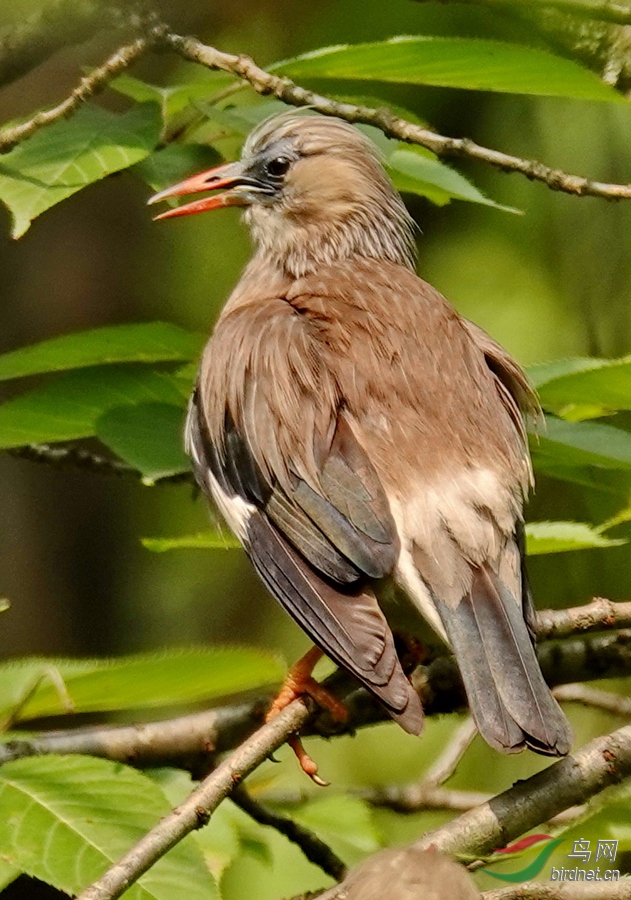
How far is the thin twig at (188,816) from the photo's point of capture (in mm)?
2207

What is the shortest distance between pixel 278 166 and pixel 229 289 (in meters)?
1.67

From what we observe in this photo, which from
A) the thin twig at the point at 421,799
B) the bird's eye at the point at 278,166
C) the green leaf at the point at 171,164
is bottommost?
the thin twig at the point at 421,799

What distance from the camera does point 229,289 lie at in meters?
6.05

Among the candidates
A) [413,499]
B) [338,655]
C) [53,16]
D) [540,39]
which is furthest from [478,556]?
[53,16]

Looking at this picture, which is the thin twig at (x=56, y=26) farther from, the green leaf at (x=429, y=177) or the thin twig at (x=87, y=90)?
the green leaf at (x=429, y=177)

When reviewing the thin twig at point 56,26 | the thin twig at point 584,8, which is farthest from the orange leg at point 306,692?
the thin twig at point 56,26

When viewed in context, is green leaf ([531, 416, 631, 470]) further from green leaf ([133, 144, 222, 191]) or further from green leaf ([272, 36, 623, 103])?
green leaf ([133, 144, 222, 191])

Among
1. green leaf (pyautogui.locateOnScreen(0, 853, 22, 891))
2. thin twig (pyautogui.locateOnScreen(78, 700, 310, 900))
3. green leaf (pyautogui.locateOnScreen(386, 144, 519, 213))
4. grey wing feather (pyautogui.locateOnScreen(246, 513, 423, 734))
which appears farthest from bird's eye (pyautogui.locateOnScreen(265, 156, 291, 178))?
green leaf (pyautogui.locateOnScreen(0, 853, 22, 891))

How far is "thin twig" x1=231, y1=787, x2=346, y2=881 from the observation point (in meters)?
3.40

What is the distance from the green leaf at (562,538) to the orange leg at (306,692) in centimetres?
59

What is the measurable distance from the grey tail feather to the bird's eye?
183 cm

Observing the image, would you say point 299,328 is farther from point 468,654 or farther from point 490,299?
point 490,299

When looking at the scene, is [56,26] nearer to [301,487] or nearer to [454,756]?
[301,487]

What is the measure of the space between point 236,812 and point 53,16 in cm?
208
